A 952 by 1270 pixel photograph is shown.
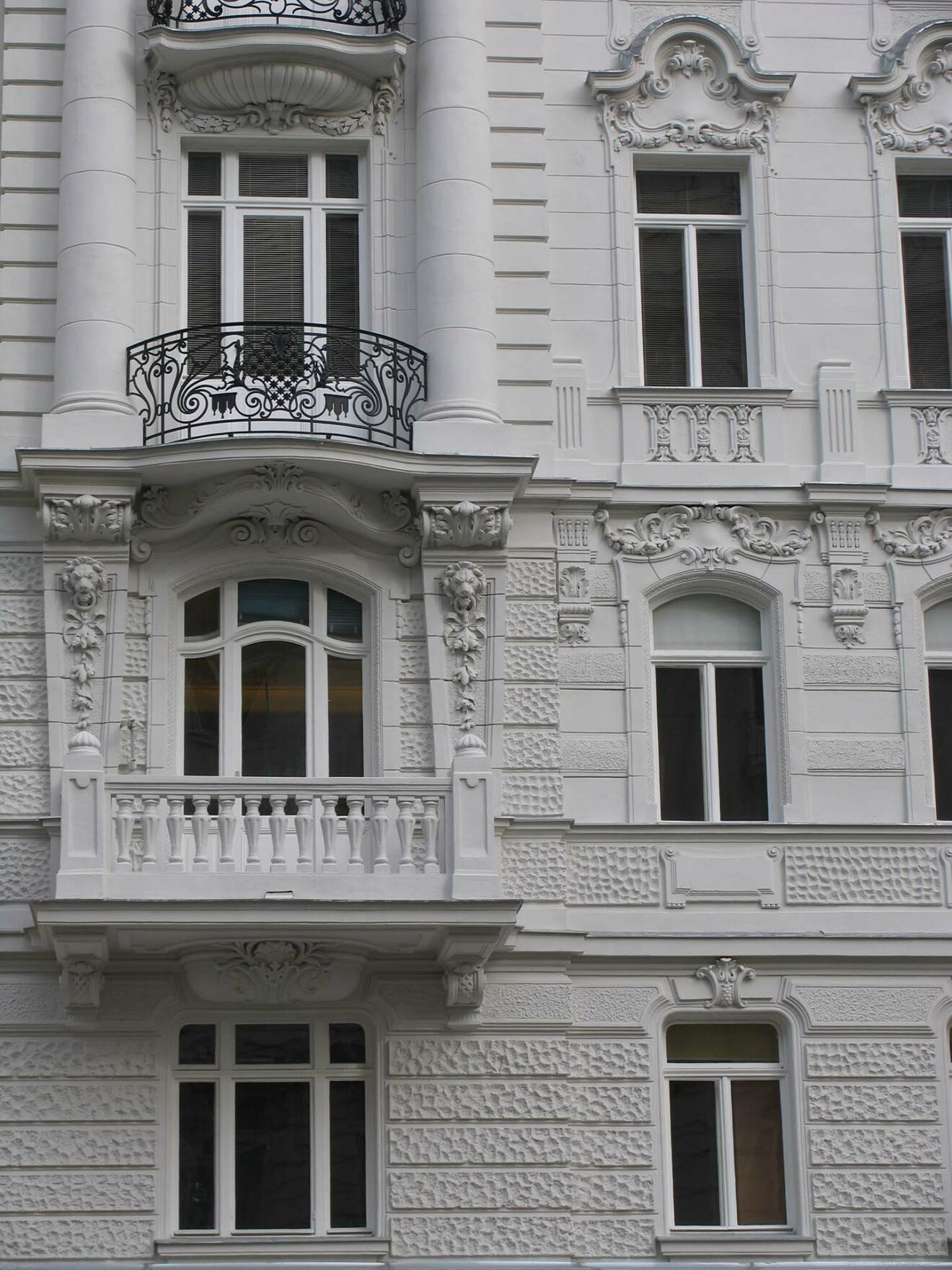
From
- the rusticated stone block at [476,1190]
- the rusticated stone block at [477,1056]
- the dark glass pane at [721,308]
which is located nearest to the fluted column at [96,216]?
the dark glass pane at [721,308]

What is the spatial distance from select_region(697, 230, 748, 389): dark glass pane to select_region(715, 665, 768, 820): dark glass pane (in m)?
2.80

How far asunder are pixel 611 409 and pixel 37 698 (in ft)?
19.1

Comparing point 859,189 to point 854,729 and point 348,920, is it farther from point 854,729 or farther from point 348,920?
point 348,920

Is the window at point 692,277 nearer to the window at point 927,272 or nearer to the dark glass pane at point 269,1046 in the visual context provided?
the window at point 927,272

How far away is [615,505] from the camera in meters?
20.9

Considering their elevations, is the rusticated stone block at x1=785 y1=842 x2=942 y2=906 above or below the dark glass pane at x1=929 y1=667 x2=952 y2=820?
below

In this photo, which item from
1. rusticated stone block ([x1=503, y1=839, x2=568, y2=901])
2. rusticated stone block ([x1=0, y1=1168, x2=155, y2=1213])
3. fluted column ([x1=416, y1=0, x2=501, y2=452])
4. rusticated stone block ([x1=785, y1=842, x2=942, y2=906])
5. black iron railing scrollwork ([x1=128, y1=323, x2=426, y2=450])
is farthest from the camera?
fluted column ([x1=416, y1=0, x2=501, y2=452])

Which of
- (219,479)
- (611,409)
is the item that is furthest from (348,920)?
(611,409)

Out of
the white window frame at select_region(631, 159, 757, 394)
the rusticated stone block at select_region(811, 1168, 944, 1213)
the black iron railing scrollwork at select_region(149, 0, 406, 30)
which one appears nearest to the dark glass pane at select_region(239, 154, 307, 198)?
the black iron railing scrollwork at select_region(149, 0, 406, 30)

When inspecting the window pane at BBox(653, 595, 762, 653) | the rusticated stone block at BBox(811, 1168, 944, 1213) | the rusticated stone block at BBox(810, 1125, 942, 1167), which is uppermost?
the window pane at BBox(653, 595, 762, 653)

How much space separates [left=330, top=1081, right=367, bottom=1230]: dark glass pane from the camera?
19.3m

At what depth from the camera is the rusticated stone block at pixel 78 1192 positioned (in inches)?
742

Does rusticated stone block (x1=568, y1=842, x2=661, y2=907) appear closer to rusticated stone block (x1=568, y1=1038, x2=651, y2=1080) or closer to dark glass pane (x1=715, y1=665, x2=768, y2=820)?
dark glass pane (x1=715, y1=665, x2=768, y2=820)

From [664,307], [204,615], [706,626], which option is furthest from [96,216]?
[706,626]
